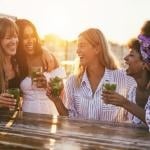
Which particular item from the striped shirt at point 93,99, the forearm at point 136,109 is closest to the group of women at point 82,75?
the striped shirt at point 93,99

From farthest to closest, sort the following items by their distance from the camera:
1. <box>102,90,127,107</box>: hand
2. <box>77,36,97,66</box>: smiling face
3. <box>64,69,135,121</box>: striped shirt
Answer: <box>77,36,97,66</box>: smiling face < <box>64,69,135,121</box>: striped shirt < <box>102,90,127,107</box>: hand

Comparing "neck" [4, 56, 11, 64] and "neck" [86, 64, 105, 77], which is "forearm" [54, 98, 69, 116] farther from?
"neck" [4, 56, 11, 64]

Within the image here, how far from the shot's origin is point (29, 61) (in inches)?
164

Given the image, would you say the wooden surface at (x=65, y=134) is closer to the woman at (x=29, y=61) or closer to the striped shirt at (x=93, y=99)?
the striped shirt at (x=93, y=99)

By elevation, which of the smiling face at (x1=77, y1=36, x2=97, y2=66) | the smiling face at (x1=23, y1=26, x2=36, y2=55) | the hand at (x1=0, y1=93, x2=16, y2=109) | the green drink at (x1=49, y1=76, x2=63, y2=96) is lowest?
the hand at (x1=0, y1=93, x2=16, y2=109)

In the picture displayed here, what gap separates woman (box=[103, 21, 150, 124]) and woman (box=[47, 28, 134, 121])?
0.13m

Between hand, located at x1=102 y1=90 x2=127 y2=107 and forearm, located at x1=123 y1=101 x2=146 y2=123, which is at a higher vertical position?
hand, located at x1=102 y1=90 x2=127 y2=107

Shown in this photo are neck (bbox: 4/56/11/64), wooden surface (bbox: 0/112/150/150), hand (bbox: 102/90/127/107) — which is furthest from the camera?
neck (bbox: 4/56/11/64)

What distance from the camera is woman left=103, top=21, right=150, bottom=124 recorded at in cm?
253

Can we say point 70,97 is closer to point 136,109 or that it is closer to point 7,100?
point 7,100

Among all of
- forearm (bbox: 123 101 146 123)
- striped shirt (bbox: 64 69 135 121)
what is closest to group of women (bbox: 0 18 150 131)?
striped shirt (bbox: 64 69 135 121)

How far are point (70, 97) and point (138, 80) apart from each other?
2.04 feet

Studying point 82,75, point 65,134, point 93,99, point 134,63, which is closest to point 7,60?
point 82,75

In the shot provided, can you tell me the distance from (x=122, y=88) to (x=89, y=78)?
0.31 meters
